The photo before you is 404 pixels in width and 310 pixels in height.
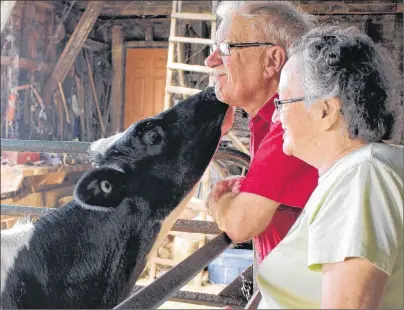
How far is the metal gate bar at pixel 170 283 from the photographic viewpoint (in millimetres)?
919

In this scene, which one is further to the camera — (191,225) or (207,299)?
(191,225)

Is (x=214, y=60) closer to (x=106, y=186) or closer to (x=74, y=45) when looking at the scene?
(x=106, y=186)

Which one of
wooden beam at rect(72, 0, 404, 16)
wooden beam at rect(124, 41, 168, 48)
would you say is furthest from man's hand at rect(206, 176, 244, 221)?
wooden beam at rect(124, 41, 168, 48)

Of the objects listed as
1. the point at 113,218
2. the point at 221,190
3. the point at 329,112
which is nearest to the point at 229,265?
the point at 113,218

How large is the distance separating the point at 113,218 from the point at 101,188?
0.38 feet

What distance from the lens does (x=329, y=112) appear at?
0.99m

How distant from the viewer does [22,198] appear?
6316 mm

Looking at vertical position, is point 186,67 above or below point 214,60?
above

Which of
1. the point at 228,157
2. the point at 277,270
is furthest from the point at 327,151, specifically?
the point at 228,157

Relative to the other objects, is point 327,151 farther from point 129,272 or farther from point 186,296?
point 186,296

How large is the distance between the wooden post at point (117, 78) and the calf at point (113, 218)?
6.36 metres

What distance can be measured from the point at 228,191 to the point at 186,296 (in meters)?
0.62

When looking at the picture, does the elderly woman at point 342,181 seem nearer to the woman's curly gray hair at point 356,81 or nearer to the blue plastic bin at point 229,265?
the woman's curly gray hair at point 356,81

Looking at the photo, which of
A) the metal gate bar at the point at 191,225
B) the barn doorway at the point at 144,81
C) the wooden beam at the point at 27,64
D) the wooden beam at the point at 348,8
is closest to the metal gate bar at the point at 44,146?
the metal gate bar at the point at 191,225
